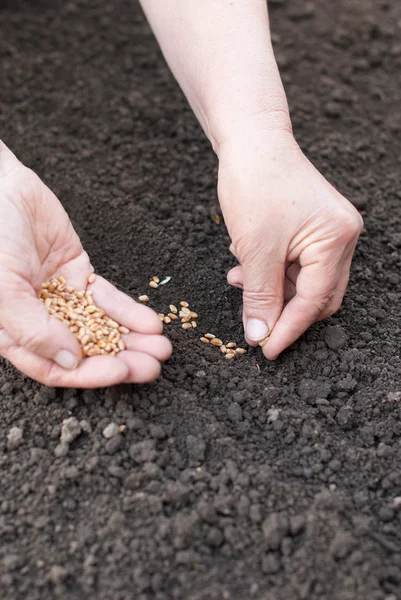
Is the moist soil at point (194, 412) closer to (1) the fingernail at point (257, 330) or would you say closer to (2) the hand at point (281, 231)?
(1) the fingernail at point (257, 330)

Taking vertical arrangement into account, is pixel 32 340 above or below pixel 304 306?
above

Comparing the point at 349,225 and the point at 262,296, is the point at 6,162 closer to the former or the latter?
the point at 262,296

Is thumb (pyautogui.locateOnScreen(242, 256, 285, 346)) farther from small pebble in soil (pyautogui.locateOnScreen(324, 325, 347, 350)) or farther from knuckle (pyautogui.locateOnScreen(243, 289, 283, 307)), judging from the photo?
small pebble in soil (pyautogui.locateOnScreen(324, 325, 347, 350))

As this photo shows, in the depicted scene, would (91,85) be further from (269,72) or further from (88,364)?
(88,364)

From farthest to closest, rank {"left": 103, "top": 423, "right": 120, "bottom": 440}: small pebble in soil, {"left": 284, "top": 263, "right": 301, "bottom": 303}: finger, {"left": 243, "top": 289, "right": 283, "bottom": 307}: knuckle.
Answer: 1. {"left": 284, "top": 263, "right": 301, "bottom": 303}: finger
2. {"left": 243, "top": 289, "right": 283, "bottom": 307}: knuckle
3. {"left": 103, "top": 423, "right": 120, "bottom": 440}: small pebble in soil

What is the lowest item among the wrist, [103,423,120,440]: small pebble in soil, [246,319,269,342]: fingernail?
[246,319,269,342]: fingernail

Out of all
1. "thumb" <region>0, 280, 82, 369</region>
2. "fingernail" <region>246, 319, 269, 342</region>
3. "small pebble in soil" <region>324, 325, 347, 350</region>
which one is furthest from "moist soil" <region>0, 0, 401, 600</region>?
"thumb" <region>0, 280, 82, 369</region>

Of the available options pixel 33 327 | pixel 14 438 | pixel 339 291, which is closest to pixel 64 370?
pixel 33 327

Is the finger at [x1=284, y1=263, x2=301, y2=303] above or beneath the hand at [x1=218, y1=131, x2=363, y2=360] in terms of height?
beneath
